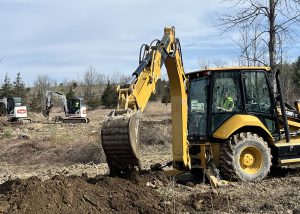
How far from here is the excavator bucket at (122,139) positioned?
8.06m

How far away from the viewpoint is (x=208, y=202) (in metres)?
8.06

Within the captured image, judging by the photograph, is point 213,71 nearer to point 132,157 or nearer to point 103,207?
point 132,157

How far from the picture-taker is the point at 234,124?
393 inches

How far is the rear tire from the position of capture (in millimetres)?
9914

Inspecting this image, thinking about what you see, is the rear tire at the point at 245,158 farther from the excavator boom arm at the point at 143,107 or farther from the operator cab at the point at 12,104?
the operator cab at the point at 12,104

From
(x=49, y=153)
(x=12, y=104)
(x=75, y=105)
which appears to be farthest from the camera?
(x=75, y=105)

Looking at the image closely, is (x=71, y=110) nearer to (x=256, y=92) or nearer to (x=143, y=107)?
(x=256, y=92)

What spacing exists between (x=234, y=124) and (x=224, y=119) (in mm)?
301

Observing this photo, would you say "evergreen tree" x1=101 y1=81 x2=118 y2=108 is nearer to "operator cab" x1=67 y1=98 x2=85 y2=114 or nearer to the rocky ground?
"operator cab" x1=67 y1=98 x2=85 y2=114

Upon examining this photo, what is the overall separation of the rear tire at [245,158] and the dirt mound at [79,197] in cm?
214

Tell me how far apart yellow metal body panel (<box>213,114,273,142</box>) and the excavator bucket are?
2298mm

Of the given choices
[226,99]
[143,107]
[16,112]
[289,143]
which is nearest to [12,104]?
[16,112]

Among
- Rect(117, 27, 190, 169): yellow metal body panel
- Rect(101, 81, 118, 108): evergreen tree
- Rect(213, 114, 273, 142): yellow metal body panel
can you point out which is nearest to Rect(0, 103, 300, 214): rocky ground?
Rect(117, 27, 190, 169): yellow metal body panel

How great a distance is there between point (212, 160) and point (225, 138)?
0.59m
